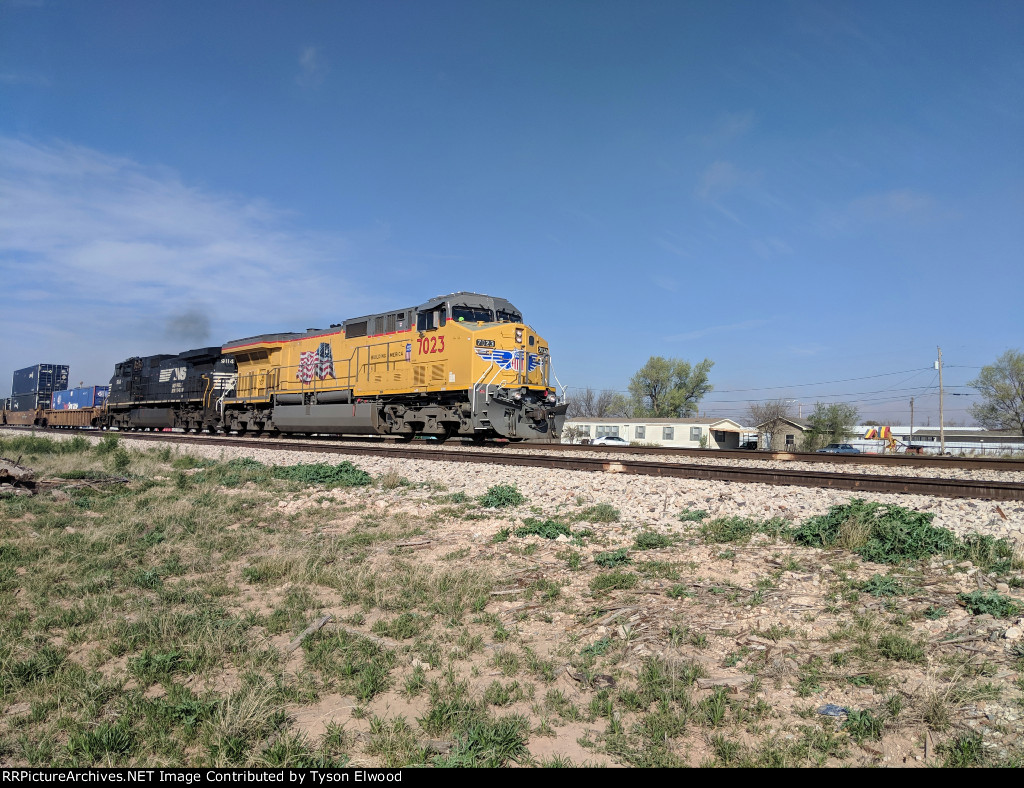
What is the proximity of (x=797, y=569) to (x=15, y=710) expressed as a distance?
5643mm

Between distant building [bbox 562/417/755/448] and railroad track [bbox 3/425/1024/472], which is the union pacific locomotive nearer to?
railroad track [bbox 3/425/1024/472]

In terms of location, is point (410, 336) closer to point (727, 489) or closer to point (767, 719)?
point (727, 489)

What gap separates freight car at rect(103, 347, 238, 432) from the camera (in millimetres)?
27328

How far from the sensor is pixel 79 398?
40.1 metres

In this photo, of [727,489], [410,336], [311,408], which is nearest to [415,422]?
[410,336]

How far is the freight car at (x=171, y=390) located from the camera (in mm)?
27328

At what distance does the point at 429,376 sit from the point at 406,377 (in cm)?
113

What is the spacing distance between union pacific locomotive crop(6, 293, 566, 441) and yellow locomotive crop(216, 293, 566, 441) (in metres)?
0.03

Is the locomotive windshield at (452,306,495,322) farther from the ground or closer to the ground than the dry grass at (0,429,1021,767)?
farther from the ground

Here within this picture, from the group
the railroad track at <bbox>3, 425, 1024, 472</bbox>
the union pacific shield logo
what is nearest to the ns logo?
the railroad track at <bbox>3, 425, 1024, 472</bbox>

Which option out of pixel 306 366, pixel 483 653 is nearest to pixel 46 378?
pixel 306 366

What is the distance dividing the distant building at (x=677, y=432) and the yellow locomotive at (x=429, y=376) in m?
30.0

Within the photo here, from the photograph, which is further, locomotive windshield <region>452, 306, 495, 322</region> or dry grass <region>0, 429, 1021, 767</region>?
locomotive windshield <region>452, 306, 495, 322</region>

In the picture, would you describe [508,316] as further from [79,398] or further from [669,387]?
[669,387]
